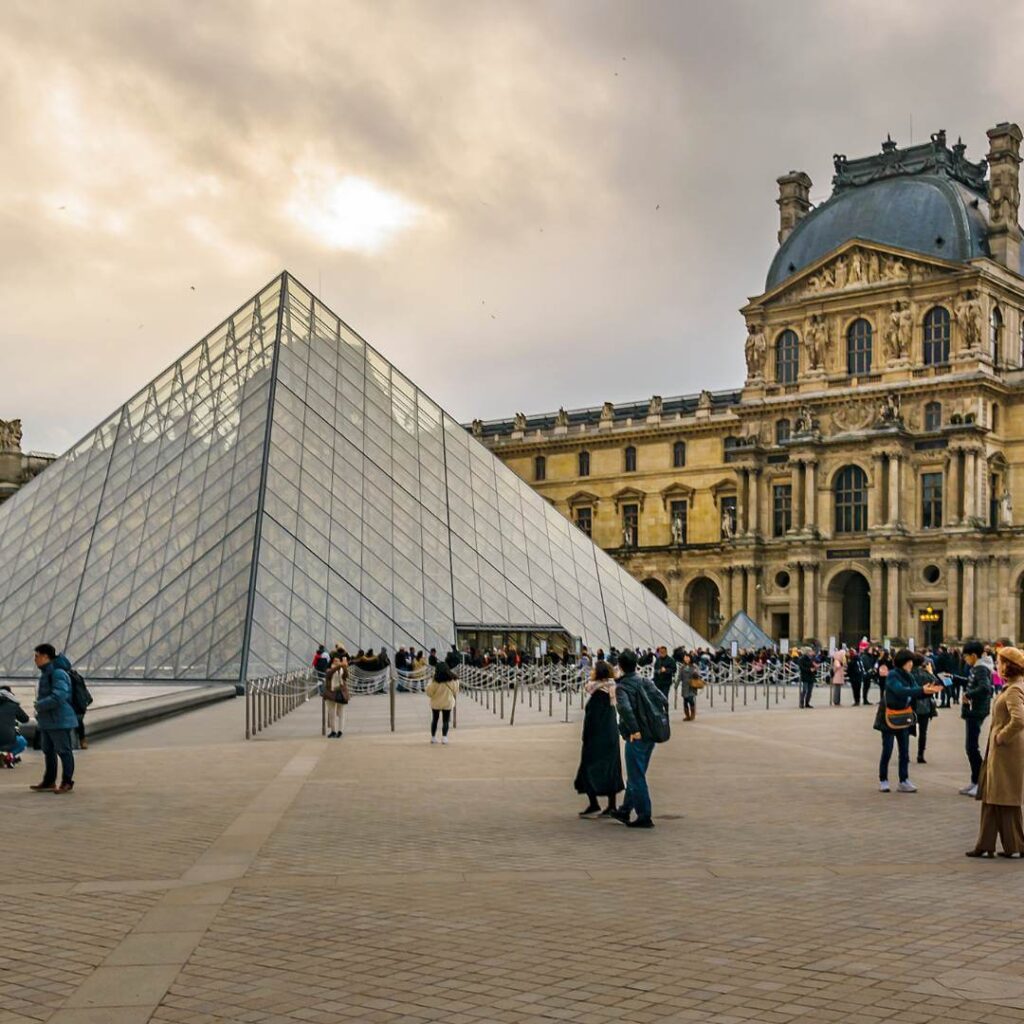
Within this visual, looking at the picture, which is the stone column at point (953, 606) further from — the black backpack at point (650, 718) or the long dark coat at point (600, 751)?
the black backpack at point (650, 718)

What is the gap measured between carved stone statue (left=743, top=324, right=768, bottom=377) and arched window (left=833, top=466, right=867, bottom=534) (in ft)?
22.0

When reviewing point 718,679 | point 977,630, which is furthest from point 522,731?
point 977,630

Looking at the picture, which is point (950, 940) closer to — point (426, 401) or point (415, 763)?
point (415, 763)

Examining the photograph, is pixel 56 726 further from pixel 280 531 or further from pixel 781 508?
pixel 781 508

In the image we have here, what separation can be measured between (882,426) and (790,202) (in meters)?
16.8

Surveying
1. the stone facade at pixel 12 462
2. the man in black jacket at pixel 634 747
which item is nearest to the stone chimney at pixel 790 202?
the stone facade at pixel 12 462

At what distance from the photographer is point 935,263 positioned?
63375 millimetres

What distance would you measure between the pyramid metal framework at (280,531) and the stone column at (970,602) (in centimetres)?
1866

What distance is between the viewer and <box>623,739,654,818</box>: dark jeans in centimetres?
1214

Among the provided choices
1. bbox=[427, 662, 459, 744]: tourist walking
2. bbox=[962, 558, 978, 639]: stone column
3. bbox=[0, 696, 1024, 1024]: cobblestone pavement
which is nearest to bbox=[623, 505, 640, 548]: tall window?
bbox=[962, 558, 978, 639]: stone column

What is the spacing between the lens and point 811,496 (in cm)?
6619

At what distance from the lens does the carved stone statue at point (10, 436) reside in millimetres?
83938

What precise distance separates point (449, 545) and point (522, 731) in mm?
15803

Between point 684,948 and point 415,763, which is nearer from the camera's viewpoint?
point 684,948
